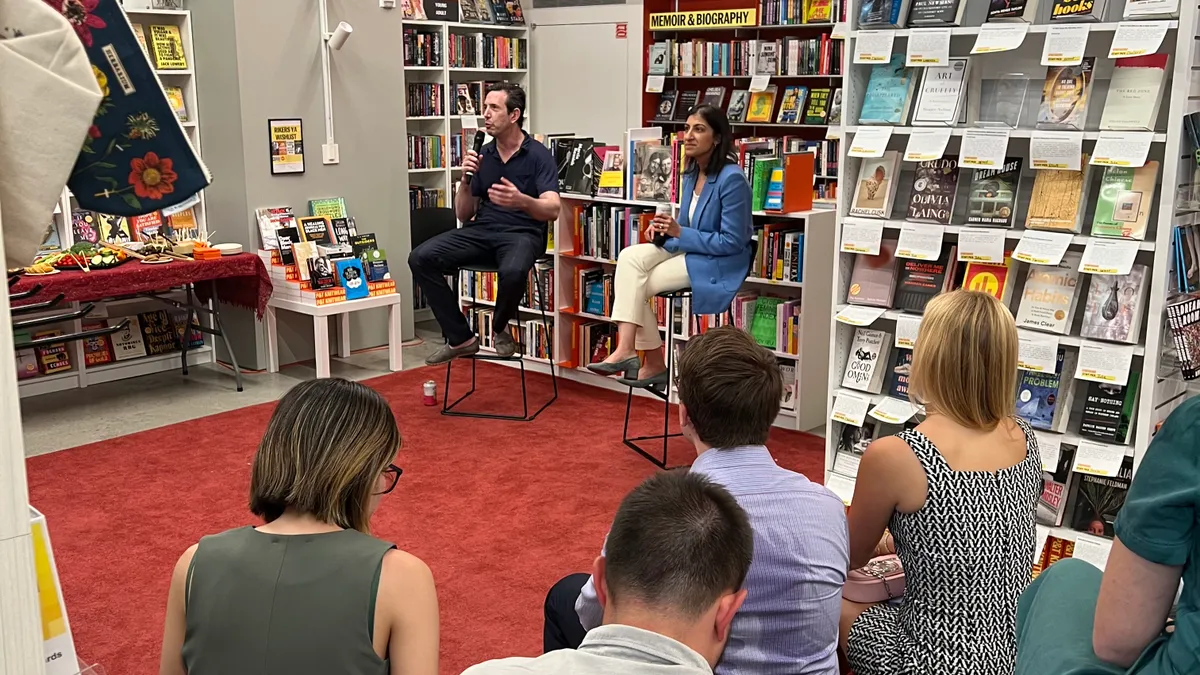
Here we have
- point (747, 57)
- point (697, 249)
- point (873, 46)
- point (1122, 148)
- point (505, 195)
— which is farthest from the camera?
point (747, 57)

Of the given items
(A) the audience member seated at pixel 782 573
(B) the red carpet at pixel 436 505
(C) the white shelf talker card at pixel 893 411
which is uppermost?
(A) the audience member seated at pixel 782 573

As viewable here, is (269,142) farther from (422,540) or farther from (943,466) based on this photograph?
(943,466)

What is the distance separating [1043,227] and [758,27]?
540 cm

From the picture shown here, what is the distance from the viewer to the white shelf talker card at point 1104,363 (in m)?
3.41

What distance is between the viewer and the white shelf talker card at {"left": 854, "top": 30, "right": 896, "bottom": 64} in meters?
3.73

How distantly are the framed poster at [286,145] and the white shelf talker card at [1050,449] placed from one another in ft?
15.7

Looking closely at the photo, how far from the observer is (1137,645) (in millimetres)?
1620

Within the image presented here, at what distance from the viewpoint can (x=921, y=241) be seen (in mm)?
3717

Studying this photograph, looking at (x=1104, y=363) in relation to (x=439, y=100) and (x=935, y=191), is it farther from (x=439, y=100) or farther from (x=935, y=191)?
(x=439, y=100)

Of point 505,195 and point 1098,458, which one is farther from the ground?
point 505,195

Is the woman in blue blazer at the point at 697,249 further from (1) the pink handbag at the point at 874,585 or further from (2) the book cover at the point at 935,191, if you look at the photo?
(1) the pink handbag at the point at 874,585

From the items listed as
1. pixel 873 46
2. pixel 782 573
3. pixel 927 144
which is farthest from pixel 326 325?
pixel 782 573

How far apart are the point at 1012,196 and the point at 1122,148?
0.40 meters

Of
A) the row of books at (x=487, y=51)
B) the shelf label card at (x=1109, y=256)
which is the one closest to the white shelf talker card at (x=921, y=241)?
the shelf label card at (x=1109, y=256)
